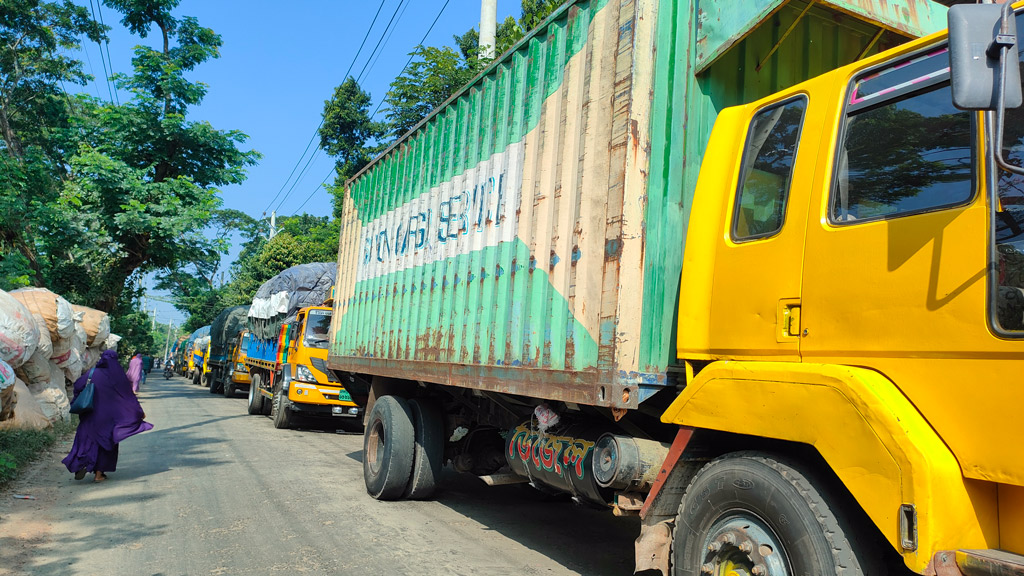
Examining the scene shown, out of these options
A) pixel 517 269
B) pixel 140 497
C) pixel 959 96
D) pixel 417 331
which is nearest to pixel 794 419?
pixel 959 96

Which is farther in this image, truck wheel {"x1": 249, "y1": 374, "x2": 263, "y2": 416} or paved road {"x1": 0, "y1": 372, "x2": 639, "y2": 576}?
truck wheel {"x1": 249, "y1": 374, "x2": 263, "y2": 416}

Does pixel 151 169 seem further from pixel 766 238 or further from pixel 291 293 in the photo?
pixel 766 238

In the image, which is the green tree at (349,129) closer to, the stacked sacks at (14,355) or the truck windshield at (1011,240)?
the stacked sacks at (14,355)

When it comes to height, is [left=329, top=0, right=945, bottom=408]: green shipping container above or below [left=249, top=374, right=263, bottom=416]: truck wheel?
above

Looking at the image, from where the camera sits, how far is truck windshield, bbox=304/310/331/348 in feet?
42.7

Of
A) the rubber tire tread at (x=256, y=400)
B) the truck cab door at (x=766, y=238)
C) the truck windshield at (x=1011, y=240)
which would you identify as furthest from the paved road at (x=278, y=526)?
the rubber tire tread at (x=256, y=400)

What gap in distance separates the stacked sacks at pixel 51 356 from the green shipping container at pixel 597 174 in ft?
24.4

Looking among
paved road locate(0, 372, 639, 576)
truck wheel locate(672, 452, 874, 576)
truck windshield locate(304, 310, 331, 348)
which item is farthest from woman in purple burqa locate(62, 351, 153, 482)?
truck wheel locate(672, 452, 874, 576)

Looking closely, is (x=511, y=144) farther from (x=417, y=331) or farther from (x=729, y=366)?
(x=729, y=366)

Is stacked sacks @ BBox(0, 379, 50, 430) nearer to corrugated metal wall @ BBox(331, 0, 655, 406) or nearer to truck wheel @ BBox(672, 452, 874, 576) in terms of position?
corrugated metal wall @ BBox(331, 0, 655, 406)

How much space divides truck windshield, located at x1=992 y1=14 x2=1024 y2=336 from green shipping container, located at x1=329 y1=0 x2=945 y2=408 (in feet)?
4.87

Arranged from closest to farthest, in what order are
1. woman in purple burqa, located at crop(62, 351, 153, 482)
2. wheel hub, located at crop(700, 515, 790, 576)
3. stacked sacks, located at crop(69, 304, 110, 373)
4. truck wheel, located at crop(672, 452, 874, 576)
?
truck wheel, located at crop(672, 452, 874, 576) → wheel hub, located at crop(700, 515, 790, 576) → woman in purple burqa, located at crop(62, 351, 153, 482) → stacked sacks, located at crop(69, 304, 110, 373)

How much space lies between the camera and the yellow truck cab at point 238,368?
2056cm

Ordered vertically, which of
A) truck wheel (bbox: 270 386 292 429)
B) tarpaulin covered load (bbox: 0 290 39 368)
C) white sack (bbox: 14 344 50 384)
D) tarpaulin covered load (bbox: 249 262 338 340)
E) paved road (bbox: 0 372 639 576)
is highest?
tarpaulin covered load (bbox: 249 262 338 340)
